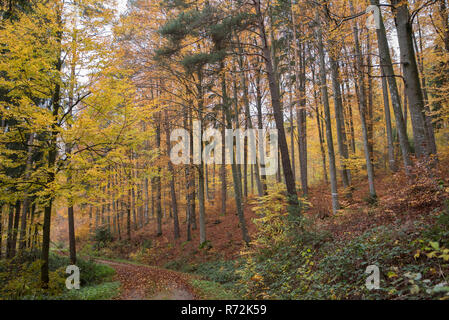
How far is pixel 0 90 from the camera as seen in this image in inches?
352

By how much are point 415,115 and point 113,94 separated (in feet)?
28.4

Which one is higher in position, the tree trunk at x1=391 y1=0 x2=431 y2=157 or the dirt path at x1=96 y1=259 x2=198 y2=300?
the tree trunk at x1=391 y1=0 x2=431 y2=157

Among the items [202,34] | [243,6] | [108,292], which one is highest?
[243,6]

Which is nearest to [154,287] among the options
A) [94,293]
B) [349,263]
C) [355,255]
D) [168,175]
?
[94,293]

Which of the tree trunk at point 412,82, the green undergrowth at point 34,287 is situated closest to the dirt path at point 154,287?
the green undergrowth at point 34,287

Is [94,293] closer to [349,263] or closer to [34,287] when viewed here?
[34,287]

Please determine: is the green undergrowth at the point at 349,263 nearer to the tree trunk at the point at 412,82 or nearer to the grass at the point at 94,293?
the tree trunk at the point at 412,82

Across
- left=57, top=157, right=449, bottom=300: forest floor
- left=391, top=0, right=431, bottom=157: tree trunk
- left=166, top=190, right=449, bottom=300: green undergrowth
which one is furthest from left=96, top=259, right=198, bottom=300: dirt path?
left=391, top=0, right=431, bottom=157: tree trunk

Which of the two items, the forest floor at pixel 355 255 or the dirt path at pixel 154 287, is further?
the dirt path at pixel 154 287

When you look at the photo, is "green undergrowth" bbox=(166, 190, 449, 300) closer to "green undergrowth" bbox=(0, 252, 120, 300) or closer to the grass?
the grass

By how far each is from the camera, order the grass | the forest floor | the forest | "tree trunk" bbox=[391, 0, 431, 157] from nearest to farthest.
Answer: the forest floor → the forest → "tree trunk" bbox=[391, 0, 431, 157] → the grass
